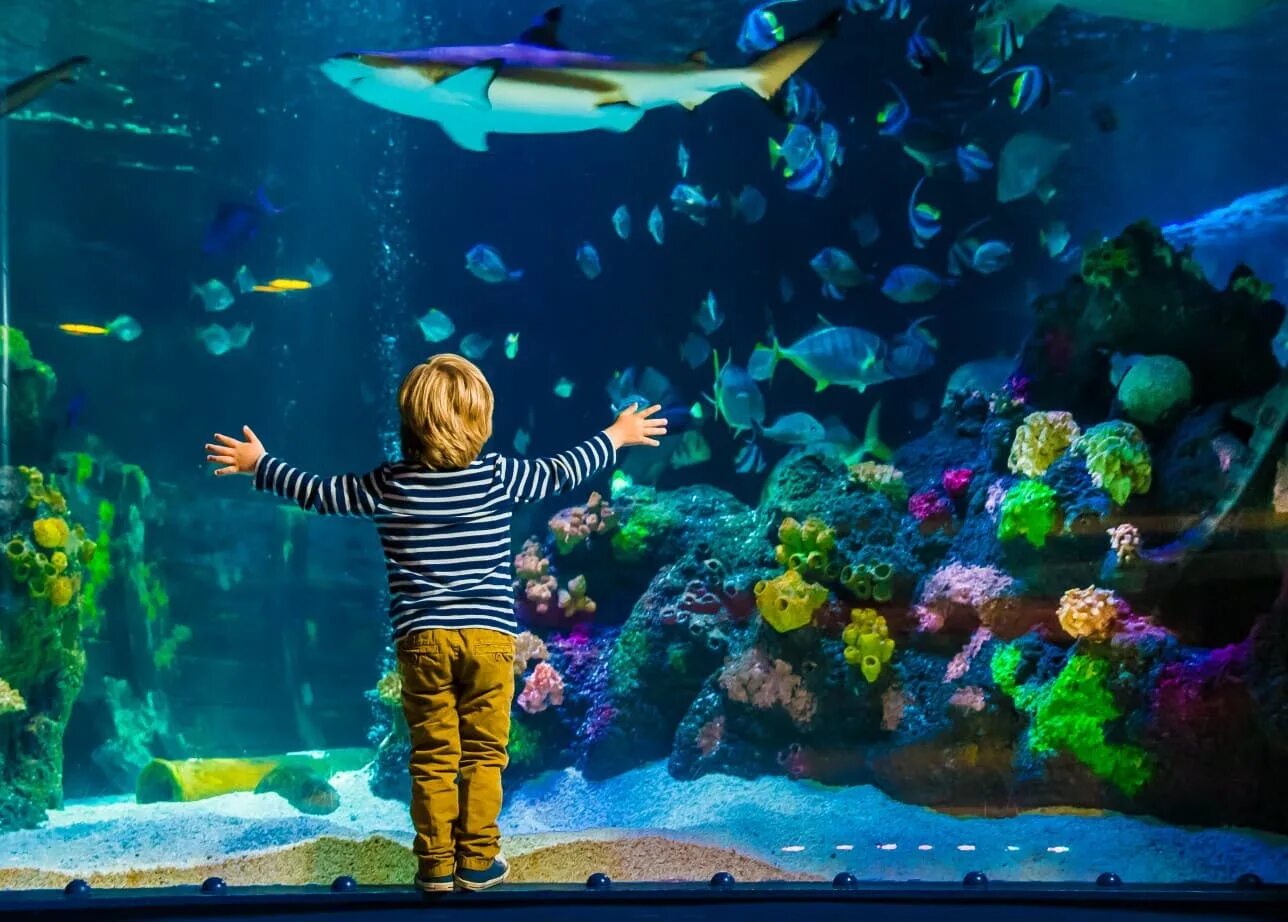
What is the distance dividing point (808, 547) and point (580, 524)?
1.80 metres

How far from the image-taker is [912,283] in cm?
630

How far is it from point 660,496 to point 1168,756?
144 inches

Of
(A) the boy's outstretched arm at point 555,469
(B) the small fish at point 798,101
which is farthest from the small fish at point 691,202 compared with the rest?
(A) the boy's outstretched arm at point 555,469

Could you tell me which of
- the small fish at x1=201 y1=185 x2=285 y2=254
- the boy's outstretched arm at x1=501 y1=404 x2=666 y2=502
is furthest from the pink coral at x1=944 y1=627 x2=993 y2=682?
the small fish at x1=201 y1=185 x2=285 y2=254

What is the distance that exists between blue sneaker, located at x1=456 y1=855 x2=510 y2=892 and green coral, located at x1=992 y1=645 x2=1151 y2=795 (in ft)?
10.1

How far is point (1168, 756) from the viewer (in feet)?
14.4

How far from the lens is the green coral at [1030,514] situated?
197 inches

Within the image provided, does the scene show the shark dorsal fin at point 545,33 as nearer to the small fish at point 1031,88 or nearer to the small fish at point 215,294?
the small fish at point 1031,88

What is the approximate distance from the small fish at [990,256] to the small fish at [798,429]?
62.7 inches

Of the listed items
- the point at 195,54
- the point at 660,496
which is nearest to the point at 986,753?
the point at 660,496

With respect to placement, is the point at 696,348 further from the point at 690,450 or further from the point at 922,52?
the point at 922,52

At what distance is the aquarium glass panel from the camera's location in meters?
4.15

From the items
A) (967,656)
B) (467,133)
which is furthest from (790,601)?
(467,133)

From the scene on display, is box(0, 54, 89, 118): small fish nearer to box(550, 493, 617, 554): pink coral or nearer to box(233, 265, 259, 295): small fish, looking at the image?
box(233, 265, 259, 295): small fish
